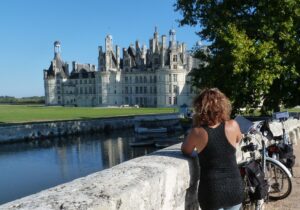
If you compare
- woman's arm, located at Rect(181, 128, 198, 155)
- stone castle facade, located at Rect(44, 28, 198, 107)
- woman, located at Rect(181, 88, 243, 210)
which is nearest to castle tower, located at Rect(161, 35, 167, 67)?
stone castle facade, located at Rect(44, 28, 198, 107)

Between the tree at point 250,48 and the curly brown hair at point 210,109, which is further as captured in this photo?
the tree at point 250,48

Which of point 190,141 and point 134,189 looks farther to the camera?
point 190,141

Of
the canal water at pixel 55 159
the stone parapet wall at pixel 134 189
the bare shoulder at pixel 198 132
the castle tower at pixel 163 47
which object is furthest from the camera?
the castle tower at pixel 163 47

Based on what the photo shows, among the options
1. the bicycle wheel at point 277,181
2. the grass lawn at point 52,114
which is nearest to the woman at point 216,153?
the bicycle wheel at point 277,181

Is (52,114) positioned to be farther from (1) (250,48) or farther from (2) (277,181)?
(2) (277,181)

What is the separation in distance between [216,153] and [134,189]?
0.79 metres

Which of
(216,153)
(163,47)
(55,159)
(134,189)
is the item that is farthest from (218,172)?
(163,47)

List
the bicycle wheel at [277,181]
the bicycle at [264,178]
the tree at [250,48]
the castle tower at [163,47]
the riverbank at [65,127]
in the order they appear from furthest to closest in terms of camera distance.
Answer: the castle tower at [163,47]
the riverbank at [65,127]
the tree at [250,48]
the bicycle wheel at [277,181]
the bicycle at [264,178]

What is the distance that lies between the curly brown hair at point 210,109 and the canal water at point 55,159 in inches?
588

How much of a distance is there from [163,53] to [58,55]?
132 ft

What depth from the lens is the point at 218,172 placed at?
11.2 ft

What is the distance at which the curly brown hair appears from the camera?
3441mm

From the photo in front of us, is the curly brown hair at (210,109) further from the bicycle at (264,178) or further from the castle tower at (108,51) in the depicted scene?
the castle tower at (108,51)

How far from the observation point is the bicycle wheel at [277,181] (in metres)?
5.62
